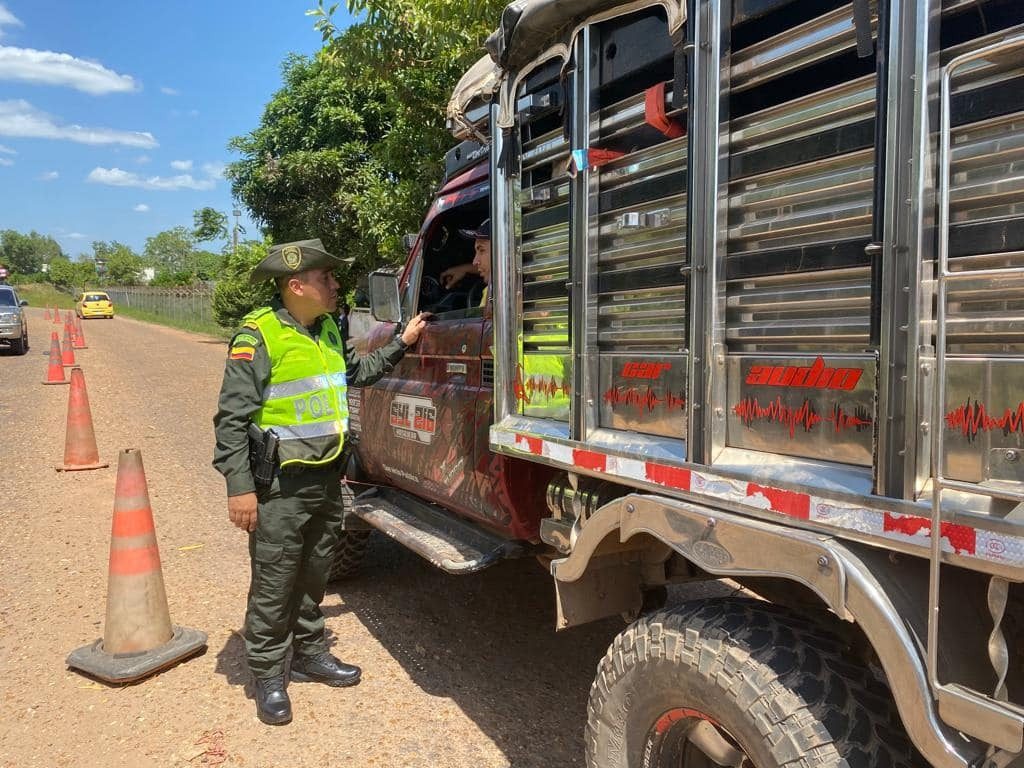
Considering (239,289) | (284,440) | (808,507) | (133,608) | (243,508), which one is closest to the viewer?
(808,507)

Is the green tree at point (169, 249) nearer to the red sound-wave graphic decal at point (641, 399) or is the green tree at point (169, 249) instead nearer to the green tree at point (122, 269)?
the green tree at point (122, 269)

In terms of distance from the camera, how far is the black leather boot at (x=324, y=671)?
3678 millimetres

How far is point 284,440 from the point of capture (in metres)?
3.40

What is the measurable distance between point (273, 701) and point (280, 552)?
61 cm

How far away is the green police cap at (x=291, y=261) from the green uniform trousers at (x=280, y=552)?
0.85 m

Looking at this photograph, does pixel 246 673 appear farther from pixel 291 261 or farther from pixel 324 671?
pixel 291 261

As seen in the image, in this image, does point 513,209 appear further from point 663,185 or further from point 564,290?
point 663,185

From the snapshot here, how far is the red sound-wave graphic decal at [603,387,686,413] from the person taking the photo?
2.21m

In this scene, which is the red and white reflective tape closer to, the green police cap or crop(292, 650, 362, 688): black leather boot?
A: the green police cap

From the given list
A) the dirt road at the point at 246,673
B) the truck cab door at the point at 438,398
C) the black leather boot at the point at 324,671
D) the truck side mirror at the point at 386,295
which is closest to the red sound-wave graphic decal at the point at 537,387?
the truck cab door at the point at 438,398

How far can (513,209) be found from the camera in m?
2.89

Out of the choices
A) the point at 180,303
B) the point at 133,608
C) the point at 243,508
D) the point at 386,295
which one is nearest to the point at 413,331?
the point at 386,295

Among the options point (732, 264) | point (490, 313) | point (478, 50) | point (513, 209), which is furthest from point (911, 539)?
point (478, 50)

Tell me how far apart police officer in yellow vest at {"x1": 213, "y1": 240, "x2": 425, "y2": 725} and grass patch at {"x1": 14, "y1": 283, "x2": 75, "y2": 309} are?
65.3 m
